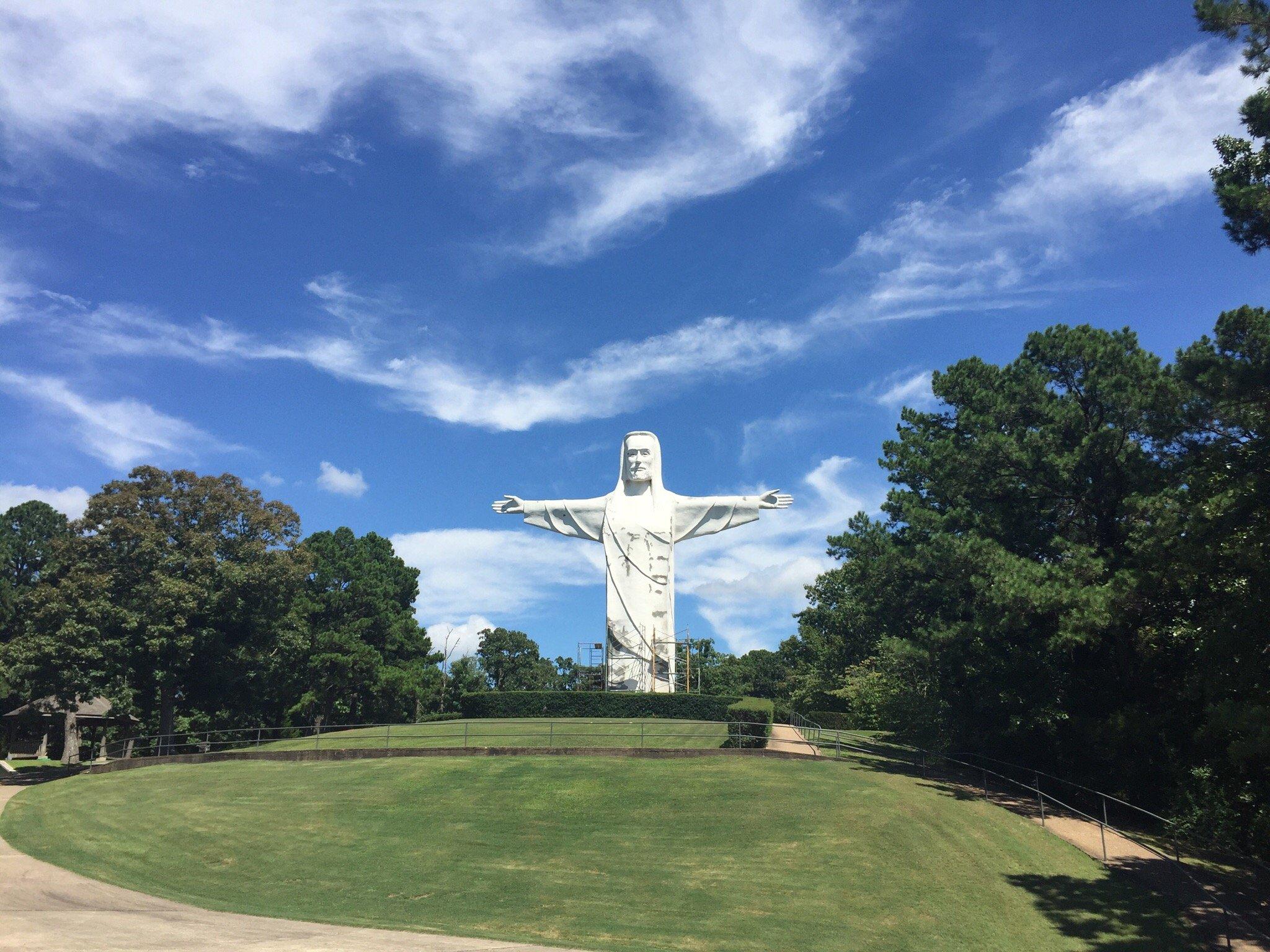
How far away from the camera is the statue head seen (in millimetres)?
40719

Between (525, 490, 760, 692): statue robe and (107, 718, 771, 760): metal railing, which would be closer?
(107, 718, 771, 760): metal railing

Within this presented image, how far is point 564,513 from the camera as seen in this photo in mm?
41281

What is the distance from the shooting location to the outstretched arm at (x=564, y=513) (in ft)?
135

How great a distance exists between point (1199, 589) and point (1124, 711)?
130 inches

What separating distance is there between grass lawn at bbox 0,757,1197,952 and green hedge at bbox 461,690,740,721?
10195 millimetres

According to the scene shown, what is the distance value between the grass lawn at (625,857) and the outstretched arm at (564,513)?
18.3 metres

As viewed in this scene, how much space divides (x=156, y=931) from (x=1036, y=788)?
1795 cm

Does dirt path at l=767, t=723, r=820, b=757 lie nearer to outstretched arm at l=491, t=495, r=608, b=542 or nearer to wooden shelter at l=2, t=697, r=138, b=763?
outstretched arm at l=491, t=495, r=608, b=542

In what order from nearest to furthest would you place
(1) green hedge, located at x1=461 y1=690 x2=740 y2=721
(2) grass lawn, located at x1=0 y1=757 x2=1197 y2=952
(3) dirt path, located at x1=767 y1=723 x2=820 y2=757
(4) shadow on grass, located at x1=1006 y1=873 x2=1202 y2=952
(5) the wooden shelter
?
(2) grass lawn, located at x1=0 y1=757 x2=1197 y2=952 → (4) shadow on grass, located at x1=1006 y1=873 x2=1202 y2=952 → (3) dirt path, located at x1=767 y1=723 x2=820 y2=757 → (1) green hedge, located at x1=461 y1=690 x2=740 y2=721 → (5) the wooden shelter

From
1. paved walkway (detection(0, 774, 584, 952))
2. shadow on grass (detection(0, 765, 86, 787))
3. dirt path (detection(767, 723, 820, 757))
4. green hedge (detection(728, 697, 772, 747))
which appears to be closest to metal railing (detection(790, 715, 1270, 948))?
dirt path (detection(767, 723, 820, 757))

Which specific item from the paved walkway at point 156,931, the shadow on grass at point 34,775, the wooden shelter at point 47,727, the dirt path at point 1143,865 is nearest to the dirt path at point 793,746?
the dirt path at point 1143,865

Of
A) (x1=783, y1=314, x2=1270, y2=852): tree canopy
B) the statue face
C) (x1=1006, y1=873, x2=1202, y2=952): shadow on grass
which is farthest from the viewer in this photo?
the statue face

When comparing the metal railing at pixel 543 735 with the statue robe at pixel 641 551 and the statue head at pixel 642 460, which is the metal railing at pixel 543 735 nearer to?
the statue robe at pixel 641 551

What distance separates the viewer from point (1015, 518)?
24344 mm
